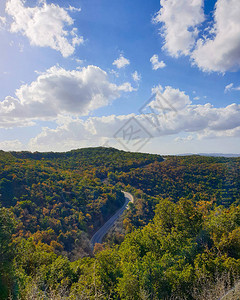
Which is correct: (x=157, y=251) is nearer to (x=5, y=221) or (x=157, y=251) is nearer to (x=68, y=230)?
(x=5, y=221)

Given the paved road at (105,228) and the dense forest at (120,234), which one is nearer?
the dense forest at (120,234)

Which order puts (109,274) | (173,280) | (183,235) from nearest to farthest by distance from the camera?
1. (173,280)
2. (109,274)
3. (183,235)

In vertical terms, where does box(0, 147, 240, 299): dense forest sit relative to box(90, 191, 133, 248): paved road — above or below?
above

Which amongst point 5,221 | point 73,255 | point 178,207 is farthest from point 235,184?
point 5,221

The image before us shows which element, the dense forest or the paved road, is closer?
the dense forest

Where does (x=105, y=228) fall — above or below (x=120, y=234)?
below

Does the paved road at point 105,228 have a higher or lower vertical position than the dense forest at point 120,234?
lower

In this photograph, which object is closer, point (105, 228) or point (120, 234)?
point (120, 234)

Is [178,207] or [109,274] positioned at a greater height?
[178,207]
